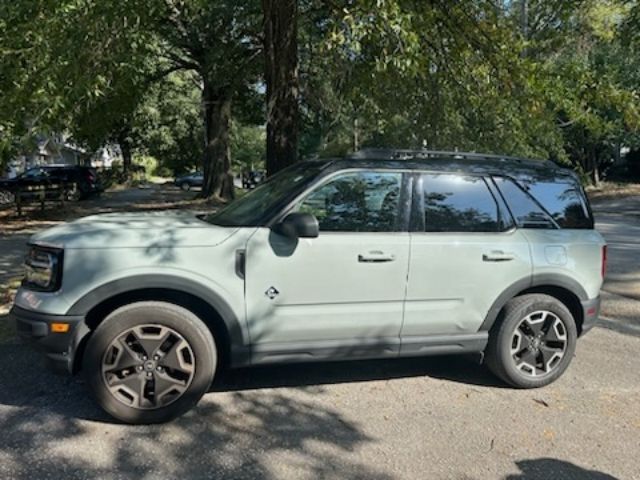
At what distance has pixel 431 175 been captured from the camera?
4.52 meters

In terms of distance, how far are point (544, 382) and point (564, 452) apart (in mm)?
1078

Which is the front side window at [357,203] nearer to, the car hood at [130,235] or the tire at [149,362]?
the car hood at [130,235]

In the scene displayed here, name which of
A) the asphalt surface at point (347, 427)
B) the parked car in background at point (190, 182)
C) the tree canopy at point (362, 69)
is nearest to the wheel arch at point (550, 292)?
the asphalt surface at point (347, 427)

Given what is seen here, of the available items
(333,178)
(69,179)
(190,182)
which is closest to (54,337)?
(333,178)

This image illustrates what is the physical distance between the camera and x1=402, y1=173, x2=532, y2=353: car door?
4.34 m

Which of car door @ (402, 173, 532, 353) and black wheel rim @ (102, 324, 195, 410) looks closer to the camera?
black wheel rim @ (102, 324, 195, 410)

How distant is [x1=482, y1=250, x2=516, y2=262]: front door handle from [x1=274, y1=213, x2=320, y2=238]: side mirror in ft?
4.54

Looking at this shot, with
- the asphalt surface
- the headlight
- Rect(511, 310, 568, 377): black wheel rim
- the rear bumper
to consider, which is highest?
the headlight

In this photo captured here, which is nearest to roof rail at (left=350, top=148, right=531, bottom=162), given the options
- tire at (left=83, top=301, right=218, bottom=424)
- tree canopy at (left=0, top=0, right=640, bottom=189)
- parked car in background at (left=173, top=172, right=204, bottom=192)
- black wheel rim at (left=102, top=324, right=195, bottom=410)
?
tree canopy at (left=0, top=0, right=640, bottom=189)

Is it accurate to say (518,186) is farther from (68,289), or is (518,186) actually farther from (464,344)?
(68,289)

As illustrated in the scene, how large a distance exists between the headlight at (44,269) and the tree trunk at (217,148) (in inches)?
772

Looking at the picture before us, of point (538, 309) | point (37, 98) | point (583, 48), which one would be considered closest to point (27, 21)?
point (37, 98)

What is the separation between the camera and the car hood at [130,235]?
12.5 ft

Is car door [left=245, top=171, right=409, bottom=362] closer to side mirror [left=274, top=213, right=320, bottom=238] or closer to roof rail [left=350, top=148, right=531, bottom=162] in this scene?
side mirror [left=274, top=213, right=320, bottom=238]
